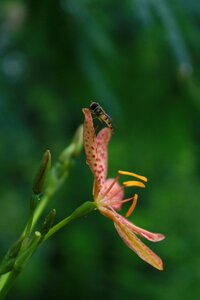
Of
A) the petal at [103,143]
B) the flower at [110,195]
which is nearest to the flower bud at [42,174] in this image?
the flower at [110,195]

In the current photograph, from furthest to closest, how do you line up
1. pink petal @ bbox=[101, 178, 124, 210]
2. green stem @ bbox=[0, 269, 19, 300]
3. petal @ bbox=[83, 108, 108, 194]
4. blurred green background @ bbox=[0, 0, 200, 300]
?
blurred green background @ bbox=[0, 0, 200, 300] → pink petal @ bbox=[101, 178, 124, 210] → petal @ bbox=[83, 108, 108, 194] → green stem @ bbox=[0, 269, 19, 300]

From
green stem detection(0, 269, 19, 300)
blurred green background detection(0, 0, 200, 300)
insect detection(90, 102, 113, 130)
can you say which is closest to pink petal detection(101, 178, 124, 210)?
insect detection(90, 102, 113, 130)

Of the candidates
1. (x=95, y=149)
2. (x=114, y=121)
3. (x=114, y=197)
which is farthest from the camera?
(x=114, y=121)

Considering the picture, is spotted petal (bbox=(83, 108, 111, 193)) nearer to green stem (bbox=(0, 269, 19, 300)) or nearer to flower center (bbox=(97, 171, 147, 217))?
flower center (bbox=(97, 171, 147, 217))

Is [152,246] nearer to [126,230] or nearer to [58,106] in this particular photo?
[58,106]

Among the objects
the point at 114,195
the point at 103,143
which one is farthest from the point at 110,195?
the point at 103,143

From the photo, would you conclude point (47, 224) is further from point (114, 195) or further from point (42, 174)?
point (114, 195)

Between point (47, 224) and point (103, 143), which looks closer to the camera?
point (47, 224)
